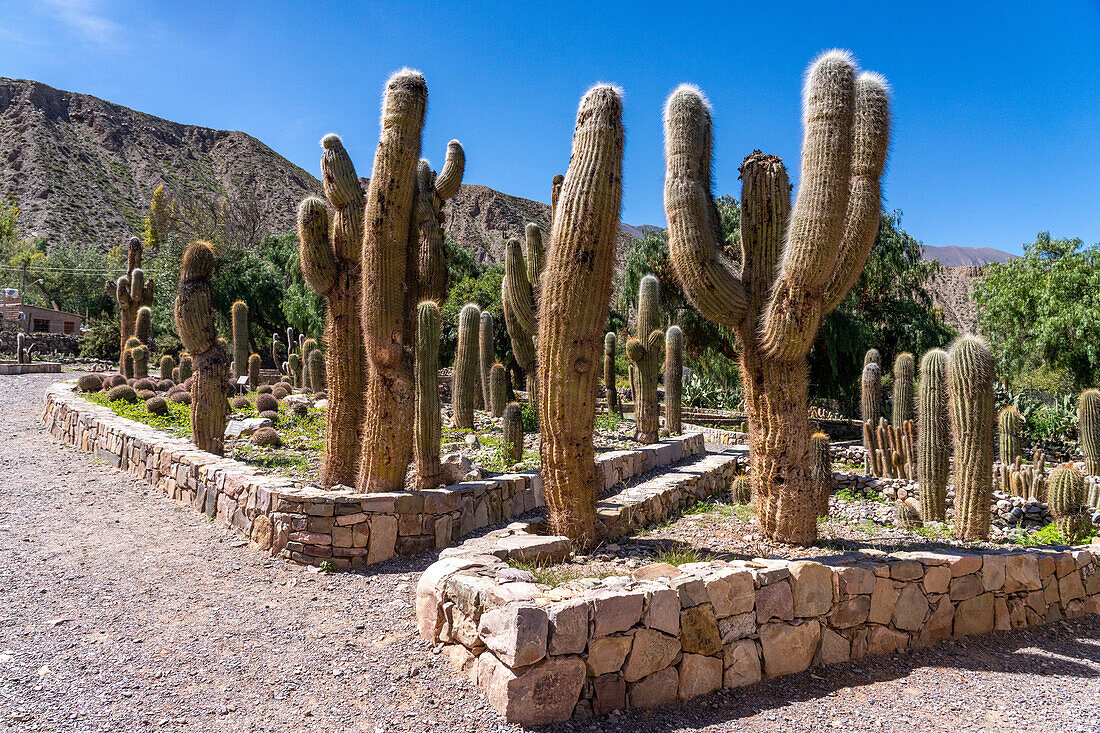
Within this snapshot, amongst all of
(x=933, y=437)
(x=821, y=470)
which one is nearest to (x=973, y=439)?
(x=933, y=437)

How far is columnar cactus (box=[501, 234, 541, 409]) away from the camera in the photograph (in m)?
11.4

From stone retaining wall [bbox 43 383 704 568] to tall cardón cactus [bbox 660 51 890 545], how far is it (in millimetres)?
2653

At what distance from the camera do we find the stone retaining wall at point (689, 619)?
136 inches

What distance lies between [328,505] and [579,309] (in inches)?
110

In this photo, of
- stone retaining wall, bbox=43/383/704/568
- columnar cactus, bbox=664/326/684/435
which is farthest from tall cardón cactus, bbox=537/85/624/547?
columnar cactus, bbox=664/326/684/435

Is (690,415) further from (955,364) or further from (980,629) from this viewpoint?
(980,629)

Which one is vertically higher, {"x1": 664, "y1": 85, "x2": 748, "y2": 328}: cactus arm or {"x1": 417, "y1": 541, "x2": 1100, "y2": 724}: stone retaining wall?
{"x1": 664, "y1": 85, "x2": 748, "y2": 328}: cactus arm

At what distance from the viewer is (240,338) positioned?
19359 mm

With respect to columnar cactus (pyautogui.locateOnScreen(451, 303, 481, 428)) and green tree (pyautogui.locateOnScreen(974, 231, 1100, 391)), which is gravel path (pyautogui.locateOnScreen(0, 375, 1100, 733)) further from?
green tree (pyautogui.locateOnScreen(974, 231, 1100, 391))

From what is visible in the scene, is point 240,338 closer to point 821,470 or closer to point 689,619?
point 821,470

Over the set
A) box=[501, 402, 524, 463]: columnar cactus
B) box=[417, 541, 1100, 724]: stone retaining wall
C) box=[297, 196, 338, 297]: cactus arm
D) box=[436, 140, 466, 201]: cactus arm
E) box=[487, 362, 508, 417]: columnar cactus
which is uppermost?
box=[436, 140, 466, 201]: cactus arm

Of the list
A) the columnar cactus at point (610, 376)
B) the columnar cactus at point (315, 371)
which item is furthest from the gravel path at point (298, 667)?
the columnar cactus at point (315, 371)

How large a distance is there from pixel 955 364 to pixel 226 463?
25.2 ft

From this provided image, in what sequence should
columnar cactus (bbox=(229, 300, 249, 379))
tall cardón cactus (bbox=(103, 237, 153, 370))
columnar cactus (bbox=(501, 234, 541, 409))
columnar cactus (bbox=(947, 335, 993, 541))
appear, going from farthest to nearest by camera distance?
tall cardón cactus (bbox=(103, 237, 153, 370)), columnar cactus (bbox=(229, 300, 249, 379)), columnar cactus (bbox=(501, 234, 541, 409)), columnar cactus (bbox=(947, 335, 993, 541))
